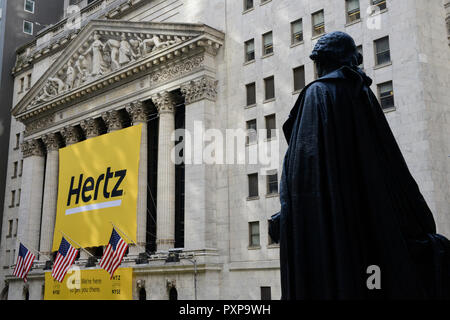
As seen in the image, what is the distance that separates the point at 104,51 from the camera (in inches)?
1738

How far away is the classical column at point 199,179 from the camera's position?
3372cm

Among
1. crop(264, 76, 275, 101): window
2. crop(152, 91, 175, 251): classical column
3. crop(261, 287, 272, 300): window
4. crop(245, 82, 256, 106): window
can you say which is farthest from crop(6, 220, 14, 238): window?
crop(264, 76, 275, 101): window

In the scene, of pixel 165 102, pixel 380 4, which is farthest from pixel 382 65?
pixel 165 102

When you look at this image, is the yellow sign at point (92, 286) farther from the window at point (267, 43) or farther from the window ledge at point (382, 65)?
the window ledge at point (382, 65)

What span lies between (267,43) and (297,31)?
96.6 inches

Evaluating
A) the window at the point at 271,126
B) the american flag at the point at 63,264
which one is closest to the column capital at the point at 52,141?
the american flag at the point at 63,264

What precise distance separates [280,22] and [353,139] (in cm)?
3130

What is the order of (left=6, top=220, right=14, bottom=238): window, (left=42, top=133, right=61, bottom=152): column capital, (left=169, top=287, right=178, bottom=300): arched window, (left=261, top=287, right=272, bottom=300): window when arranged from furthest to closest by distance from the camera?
(left=6, top=220, right=14, bottom=238): window, (left=42, top=133, right=61, bottom=152): column capital, (left=169, top=287, right=178, bottom=300): arched window, (left=261, top=287, right=272, bottom=300): window

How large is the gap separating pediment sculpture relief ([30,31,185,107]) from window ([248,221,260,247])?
14.6 m

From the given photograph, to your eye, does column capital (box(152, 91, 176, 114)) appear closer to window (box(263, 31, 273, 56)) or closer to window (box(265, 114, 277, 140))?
window (box(263, 31, 273, 56))

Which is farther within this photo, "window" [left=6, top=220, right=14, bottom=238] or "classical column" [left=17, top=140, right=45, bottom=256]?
"window" [left=6, top=220, right=14, bottom=238]

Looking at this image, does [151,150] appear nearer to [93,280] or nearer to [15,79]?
[93,280]

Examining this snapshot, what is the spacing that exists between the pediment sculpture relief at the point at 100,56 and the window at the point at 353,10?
12.5 metres

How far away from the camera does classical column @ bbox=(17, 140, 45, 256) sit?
49969mm
